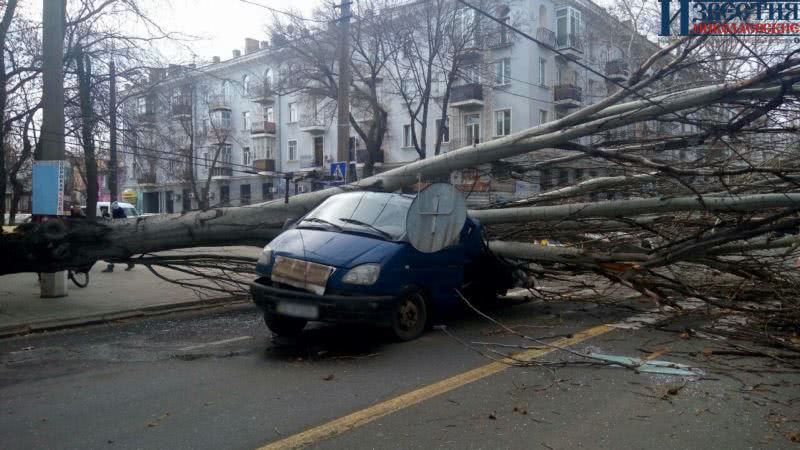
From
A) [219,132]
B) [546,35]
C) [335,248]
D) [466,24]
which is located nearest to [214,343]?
[335,248]

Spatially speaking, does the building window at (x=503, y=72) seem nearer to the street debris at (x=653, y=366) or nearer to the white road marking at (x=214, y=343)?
the white road marking at (x=214, y=343)

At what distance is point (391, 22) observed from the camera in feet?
83.0

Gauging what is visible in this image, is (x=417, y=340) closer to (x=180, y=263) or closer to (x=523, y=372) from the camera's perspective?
(x=523, y=372)

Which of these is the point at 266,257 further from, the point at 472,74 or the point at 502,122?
the point at 502,122

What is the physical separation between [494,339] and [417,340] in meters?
0.90

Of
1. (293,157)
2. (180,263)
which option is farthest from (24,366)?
(293,157)

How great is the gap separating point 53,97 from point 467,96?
24417 mm

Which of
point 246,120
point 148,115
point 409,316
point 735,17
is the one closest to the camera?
point 409,316

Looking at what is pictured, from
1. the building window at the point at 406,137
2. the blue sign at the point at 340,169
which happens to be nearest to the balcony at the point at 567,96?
the building window at the point at 406,137

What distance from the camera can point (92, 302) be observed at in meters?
9.68

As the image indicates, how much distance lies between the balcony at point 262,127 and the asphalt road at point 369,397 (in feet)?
123

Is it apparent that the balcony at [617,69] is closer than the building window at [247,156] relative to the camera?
Yes

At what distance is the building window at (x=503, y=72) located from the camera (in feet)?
104

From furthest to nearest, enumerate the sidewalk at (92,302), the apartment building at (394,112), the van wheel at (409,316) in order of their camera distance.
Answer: the apartment building at (394,112) → the sidewalk at (92,302) → the van wheel at (409,316)
